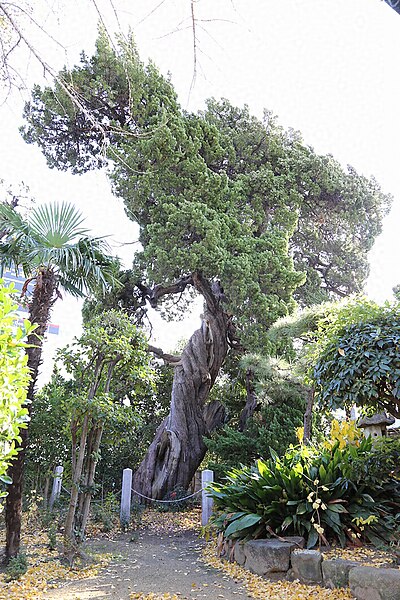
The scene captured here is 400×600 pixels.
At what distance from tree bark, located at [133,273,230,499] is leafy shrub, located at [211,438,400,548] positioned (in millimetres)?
5115

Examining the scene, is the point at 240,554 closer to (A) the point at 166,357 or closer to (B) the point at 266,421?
(B) the point at 266,421

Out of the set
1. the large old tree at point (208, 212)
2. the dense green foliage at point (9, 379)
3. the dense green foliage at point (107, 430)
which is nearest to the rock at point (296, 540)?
the dense green foliage at point (107, 430)

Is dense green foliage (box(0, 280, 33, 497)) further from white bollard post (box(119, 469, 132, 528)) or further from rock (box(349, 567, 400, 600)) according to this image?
white bollard post (box(119, 469, 132, 528))

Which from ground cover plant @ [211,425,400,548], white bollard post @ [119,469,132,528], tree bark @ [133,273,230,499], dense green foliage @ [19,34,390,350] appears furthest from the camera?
tree bark @ [133,273,230,499]

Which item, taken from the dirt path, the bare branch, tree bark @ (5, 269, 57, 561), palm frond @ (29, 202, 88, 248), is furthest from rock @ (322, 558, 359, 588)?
the bare branch

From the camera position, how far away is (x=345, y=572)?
3.59 metres

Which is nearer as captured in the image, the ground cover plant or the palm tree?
the ground cover plant

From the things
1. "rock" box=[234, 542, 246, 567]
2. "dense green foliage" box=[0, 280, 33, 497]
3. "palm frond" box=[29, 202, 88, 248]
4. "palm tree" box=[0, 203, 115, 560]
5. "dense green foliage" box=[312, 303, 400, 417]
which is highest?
"palm frond" box=[29, 202, 88, 248]

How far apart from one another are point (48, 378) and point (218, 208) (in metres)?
6.07

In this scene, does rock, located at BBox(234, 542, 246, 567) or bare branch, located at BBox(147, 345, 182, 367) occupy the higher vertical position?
bare branch, located at BBox(147, 345, 182, 367)

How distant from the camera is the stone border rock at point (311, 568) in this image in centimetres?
323

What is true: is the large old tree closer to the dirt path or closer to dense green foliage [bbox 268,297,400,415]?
the dirt path

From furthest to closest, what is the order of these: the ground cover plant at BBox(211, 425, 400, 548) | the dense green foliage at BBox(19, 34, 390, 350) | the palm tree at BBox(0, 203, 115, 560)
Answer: the dense green foliage at BBox(19, 34, 390, 350) → the palm tree at BBox(0, 203, 115, 560) → the ground cover plant at BBox(211, 425, 400, 548)

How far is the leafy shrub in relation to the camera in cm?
434
